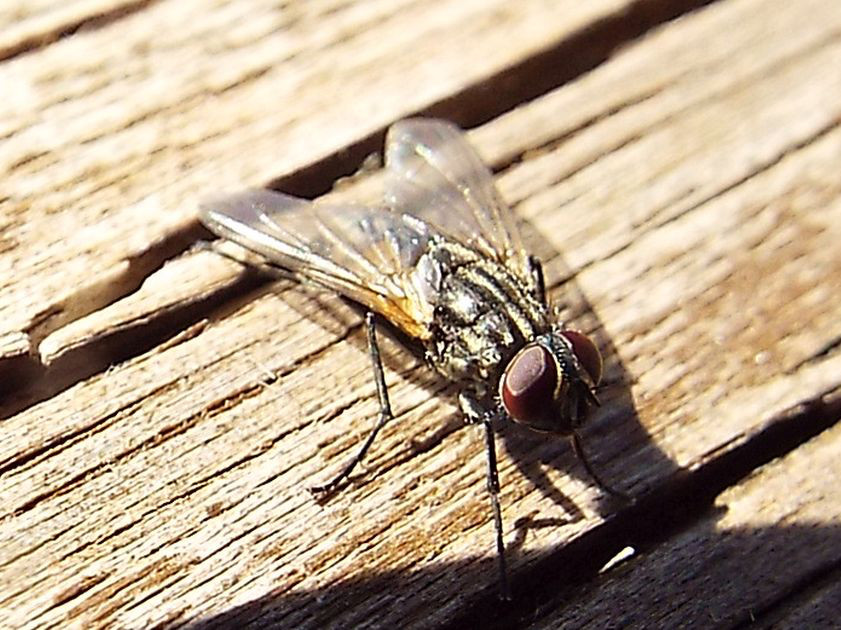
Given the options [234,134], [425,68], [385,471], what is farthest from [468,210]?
[385,471]

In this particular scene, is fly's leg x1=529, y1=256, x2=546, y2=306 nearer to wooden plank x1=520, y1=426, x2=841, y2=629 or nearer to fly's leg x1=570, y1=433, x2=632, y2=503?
fly's leg x1=570, y1=433, x2=632, y2=503

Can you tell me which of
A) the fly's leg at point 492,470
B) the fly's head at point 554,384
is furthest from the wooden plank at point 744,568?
the fly's head at point 554,384

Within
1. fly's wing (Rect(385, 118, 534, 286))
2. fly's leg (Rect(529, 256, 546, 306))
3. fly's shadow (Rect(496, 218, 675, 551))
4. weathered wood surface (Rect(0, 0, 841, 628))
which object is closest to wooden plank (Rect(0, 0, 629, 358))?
weathered wood surface (Rect(0, 0, 841, 628))

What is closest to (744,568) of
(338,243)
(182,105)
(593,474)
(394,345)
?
(593,474)

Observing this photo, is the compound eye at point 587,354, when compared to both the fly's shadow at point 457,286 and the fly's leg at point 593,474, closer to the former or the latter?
the fly's shadow at point 457,286

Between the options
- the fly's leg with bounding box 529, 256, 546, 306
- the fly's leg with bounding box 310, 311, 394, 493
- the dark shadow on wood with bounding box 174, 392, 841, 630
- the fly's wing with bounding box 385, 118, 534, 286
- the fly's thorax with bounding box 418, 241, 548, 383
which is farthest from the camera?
the fly's wing with bounding box 385, 118, 534, 286

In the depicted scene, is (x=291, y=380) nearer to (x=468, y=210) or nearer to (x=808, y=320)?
(x=468, y=210)

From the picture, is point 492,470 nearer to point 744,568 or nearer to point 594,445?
point 594,445
